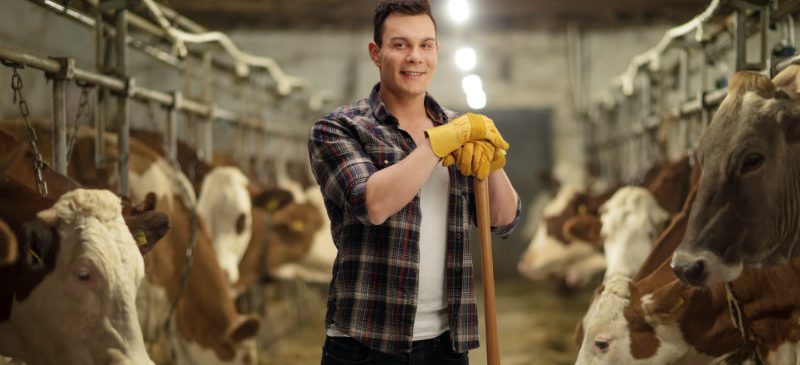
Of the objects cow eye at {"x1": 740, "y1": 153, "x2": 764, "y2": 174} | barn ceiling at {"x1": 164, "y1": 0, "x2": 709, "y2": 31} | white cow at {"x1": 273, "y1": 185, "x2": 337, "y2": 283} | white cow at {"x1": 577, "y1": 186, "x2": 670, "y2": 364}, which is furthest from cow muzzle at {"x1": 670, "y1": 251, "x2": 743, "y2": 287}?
barn ceiling at {"x1": 164, "y1": 0, "x2": 709, "y2": 31}

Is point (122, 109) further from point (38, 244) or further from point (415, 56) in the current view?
point (415, 56)

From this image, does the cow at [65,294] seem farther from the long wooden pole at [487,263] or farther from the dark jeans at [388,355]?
the long wooden pole at [487,263]

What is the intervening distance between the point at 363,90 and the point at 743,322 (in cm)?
752

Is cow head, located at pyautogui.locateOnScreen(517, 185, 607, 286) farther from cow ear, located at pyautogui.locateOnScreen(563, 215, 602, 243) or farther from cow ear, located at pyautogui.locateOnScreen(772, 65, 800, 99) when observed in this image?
cow ear, located at pyautogui.locateOnScreen(772, 65, 800, 99)

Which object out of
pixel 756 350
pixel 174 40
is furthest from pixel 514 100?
pixel 756 350

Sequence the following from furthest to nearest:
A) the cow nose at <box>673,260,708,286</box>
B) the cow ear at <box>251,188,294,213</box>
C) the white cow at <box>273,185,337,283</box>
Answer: the white cow at <box>273,185,337,283</box> < the cow ear at <box>251,188,294,213</box> < the cow nose at <box>673,260,708,286</box>

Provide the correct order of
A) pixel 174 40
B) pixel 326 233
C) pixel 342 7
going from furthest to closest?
1. pixel 342 7
2. pixel 326 233
3. pixel 174 40

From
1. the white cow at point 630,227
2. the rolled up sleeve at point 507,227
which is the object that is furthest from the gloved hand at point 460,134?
the white cow at point 630,227

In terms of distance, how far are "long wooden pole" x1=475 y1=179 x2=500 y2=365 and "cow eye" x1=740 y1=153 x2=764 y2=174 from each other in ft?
1.74

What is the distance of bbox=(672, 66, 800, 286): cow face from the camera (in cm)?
163

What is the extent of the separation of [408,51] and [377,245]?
1.36ft

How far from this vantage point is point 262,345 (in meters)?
5.52

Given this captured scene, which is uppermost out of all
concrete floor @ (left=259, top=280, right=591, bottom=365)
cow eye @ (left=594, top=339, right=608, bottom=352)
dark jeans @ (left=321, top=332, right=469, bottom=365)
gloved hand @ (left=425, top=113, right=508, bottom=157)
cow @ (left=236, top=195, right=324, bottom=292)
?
gloved hand @ (left=425, top=113, right=508, bottom=157)

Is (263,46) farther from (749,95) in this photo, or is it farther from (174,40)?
(749,95)
